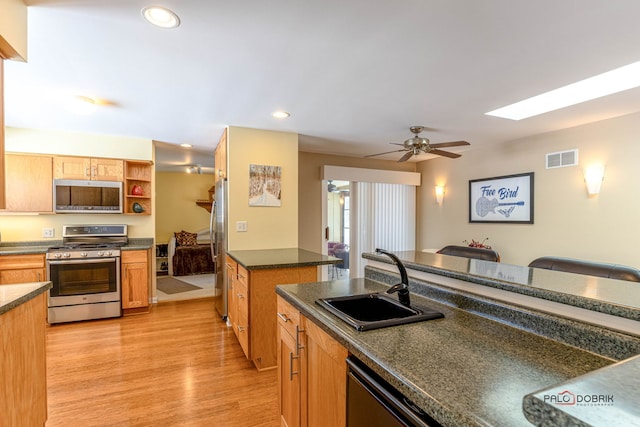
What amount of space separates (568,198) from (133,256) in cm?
547

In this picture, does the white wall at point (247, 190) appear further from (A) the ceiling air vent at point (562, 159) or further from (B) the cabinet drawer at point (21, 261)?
(A) the ceiling air vent at point (562, 159)

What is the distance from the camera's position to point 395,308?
1470 mm

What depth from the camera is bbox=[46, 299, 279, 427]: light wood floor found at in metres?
2.04

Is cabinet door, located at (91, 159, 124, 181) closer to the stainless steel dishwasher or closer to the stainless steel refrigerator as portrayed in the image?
the stainless steel refrigerator

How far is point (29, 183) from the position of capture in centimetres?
373

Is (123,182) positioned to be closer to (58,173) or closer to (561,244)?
(58,173)

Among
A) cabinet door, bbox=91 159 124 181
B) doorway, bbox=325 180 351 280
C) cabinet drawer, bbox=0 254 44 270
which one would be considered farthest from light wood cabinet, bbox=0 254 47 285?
doorway, bbox=325 180 351 280

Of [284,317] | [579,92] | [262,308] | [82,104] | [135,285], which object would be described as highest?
[579,92]

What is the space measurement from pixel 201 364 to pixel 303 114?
101 inches

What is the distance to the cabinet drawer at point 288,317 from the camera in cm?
154

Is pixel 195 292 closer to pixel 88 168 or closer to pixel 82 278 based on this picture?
pixel 82 278

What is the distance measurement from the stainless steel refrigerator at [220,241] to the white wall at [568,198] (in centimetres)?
368

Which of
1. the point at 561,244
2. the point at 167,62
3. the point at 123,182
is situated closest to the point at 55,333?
the point at 123,182

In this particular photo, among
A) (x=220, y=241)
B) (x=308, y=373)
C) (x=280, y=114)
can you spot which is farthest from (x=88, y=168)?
(x=308, y=373)
